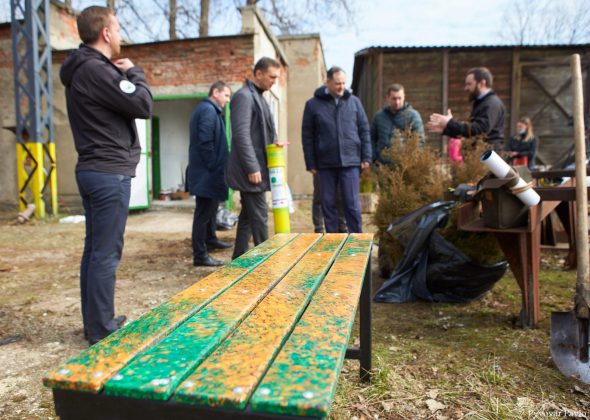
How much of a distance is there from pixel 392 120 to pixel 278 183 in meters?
2.10

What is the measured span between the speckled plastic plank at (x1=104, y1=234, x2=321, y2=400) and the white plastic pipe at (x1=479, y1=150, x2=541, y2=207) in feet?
5.07

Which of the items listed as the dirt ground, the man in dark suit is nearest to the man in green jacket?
the man in dark suit

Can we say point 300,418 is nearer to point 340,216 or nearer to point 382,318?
point 382,318

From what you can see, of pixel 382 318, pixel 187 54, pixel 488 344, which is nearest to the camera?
pixel 488 344

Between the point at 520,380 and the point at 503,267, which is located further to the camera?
the point at 503,267

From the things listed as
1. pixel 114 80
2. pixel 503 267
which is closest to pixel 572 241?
pixel 503 267

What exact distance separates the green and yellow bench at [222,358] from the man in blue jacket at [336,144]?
3191 millimetres

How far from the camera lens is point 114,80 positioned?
7.78 feet

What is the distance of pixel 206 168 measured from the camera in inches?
184

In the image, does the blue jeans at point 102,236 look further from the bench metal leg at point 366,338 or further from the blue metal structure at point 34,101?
the blue metal structure at point 34,101

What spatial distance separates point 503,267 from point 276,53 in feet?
28.6

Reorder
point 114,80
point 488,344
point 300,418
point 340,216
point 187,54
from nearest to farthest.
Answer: point 300,418 → point 114,80 → point 488,344 → point 340,216 → point 187,54

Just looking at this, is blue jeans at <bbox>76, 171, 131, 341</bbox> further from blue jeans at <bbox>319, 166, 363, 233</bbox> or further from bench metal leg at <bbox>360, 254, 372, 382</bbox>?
blue jeans at <bbox>319, 166, 363, 233</bbox>

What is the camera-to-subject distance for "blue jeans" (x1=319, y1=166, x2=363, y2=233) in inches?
Answer: 179
